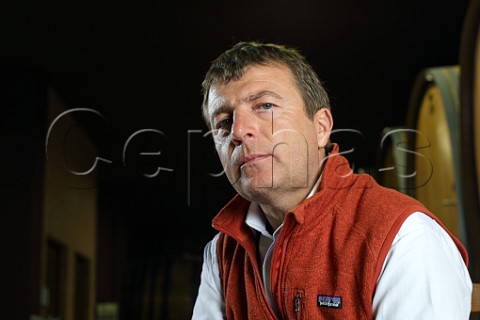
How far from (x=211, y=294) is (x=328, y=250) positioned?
1.18ft

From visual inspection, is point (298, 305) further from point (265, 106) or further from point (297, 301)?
point (265, 106)

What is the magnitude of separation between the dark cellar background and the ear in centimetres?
162

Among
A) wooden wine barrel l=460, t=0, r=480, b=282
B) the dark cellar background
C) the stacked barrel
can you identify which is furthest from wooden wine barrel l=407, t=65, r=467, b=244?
the dark cellar background

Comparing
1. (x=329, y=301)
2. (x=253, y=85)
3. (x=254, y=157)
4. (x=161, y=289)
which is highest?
(x=253, y=85)

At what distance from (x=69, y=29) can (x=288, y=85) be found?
9.58ft

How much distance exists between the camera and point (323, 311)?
1.09 m

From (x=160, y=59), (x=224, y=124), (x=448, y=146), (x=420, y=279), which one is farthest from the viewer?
(x=160, y=59)

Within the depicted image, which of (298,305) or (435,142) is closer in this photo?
(298,305)

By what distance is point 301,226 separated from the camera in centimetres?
118

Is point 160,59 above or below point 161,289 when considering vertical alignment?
above

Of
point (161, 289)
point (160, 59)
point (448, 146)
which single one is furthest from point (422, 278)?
point (160, 59)

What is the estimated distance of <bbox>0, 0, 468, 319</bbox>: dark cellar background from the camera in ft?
12.2

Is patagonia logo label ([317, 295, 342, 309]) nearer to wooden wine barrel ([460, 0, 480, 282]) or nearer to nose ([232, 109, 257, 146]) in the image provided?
nose ([232, 109, 257, 146])

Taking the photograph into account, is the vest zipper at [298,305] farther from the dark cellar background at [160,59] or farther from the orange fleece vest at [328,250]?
the dark cellar background at [160,59]
